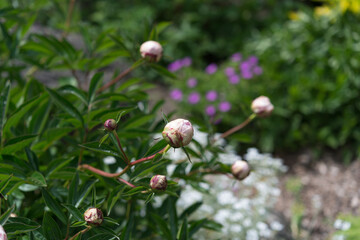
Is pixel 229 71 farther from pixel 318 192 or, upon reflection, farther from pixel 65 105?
pixel 65 105

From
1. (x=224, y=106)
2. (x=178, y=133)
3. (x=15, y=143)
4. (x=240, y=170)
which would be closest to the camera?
(x=178, y=133)

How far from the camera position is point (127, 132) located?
1.05 meters

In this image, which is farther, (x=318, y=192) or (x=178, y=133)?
(x=318, y=192)

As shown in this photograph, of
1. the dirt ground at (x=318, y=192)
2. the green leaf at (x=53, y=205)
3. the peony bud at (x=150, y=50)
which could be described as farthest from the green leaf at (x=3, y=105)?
the dirt ground at (x=318, y=192)

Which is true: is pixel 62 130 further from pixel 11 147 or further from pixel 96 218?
pixel 96 218

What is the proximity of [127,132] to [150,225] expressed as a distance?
28 cm

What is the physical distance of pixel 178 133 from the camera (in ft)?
2.17

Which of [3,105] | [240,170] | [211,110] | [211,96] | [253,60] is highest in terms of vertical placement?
[253,60]

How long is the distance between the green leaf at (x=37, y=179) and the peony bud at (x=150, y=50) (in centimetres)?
36

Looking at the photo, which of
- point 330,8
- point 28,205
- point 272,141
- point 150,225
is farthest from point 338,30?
point 28,205

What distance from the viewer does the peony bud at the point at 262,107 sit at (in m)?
1.10

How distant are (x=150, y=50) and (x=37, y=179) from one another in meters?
0.38

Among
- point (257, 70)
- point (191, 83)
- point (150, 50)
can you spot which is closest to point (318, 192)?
point (257, 70)

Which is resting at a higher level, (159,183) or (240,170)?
(240,170)
